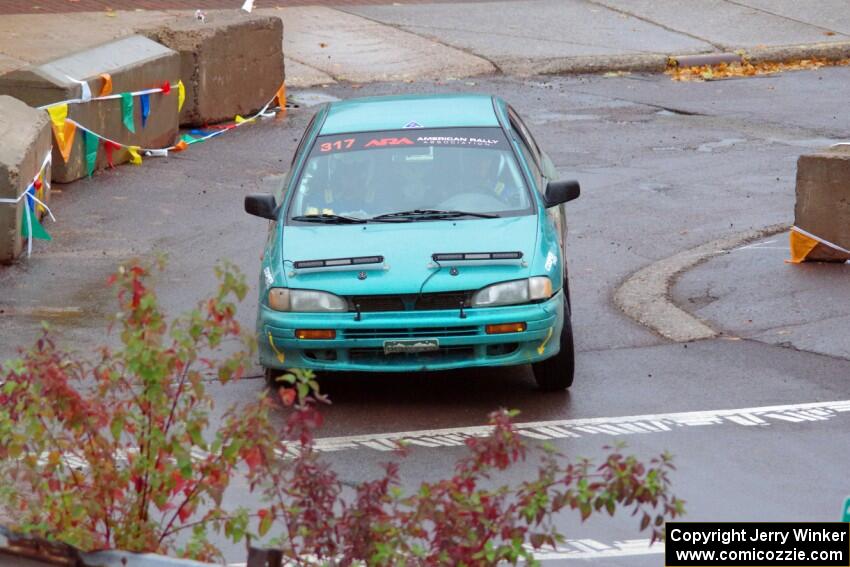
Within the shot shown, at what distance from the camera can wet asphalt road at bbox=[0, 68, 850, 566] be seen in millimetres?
8188

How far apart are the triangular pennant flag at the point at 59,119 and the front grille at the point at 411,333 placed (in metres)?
6.81

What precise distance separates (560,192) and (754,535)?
3789 mm

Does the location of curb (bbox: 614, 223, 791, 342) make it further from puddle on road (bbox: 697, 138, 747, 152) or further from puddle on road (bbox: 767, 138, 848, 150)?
puddle on road (bbox: 767, 138, 848, 150)

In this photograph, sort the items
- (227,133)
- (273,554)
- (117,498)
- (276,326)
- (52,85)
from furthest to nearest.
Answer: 1. (227,133)
2. (52,85)
3. (276,326)
4. (117,498)
5. (273,554)

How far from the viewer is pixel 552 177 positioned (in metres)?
10.8

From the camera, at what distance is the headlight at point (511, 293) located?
29.0 feet

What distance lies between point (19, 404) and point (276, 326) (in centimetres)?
340

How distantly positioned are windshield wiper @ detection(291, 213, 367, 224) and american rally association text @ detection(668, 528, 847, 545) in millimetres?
3831

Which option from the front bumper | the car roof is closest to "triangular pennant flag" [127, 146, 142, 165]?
the car roof

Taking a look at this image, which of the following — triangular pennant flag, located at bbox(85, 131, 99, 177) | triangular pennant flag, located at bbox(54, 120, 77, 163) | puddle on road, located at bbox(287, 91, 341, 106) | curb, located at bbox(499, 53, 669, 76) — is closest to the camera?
triangular pennant flag, located at bbox(54, 120, 77, 163)

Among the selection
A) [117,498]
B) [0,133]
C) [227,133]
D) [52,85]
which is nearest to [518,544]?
[117,498]

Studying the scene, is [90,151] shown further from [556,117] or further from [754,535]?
[754,535]

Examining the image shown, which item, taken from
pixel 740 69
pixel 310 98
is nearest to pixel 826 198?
pixel 310 98

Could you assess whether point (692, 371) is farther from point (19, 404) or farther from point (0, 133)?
point (0, 133)
